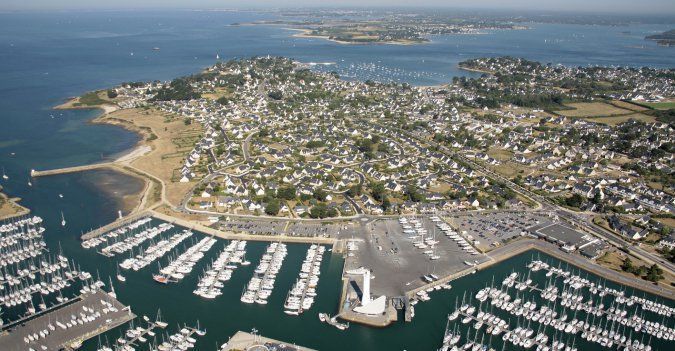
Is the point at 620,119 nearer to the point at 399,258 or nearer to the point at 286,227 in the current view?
the point at 399,258

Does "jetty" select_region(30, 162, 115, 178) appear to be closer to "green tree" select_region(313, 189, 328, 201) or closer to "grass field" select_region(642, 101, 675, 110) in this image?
"green tree" select_region(313, 189, 328, 201)

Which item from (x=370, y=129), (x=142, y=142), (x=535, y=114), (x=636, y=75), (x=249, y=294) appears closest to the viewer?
(x=249, y=294)

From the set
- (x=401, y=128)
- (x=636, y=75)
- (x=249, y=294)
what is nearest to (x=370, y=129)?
(x=401, y=128)

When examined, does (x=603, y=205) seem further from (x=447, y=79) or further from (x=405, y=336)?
(x=447, y=79)

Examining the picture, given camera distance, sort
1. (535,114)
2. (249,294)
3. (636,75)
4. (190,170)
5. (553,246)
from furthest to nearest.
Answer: (636,75) → (535,114) → (190,170) → (553,246) → (249,294)

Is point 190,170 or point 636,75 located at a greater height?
point 636,75

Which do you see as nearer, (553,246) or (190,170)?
(553,246)

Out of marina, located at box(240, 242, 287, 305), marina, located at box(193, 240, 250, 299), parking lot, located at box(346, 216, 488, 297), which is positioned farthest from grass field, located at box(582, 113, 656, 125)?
marina, located at box(193, 240, 250, 299)
